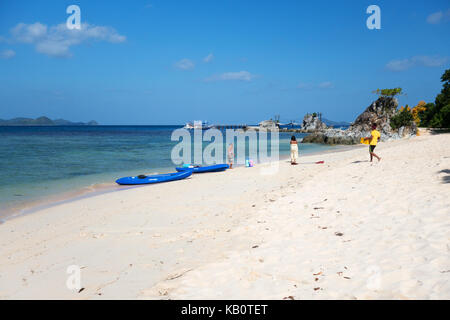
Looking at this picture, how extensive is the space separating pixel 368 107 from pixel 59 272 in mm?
45092

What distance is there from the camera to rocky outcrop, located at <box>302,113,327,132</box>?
89.0 m

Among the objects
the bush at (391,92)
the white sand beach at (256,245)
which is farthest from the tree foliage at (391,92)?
the white sand beach at (256,245)

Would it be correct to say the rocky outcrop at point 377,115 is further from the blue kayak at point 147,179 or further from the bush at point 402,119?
the blue kayak at point 147,179

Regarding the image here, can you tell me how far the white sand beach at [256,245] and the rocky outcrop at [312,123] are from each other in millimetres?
82933

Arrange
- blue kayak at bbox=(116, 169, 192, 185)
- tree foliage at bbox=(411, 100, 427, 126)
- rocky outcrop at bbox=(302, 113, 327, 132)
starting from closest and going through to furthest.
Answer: blue kayak at bbox=(116, 169, 192, 185), tree foliage at bbox=(411, 100, 427, 126), rocky outcrop at bbox=(302, 113, 327, 132)

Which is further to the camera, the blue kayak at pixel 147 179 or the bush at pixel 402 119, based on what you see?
the bush at pixel 402 119

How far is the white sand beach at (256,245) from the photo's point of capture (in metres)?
3.71

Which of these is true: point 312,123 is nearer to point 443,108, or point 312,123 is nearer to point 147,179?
point 443,108

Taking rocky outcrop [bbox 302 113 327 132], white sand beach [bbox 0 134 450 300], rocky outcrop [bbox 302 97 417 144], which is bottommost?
white sand beach [bbox 0 134 450 300]

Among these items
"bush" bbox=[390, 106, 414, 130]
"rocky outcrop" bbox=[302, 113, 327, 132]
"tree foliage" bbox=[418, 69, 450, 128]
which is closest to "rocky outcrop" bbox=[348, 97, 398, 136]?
"bush" bbox=[390, 106, 414, 130]

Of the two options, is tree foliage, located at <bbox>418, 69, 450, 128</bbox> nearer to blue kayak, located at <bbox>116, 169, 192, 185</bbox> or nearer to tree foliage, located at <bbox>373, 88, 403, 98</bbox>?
tree foliage, located at <bbox>373, 88, 403, 98</bbox>

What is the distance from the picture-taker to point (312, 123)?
298 feet

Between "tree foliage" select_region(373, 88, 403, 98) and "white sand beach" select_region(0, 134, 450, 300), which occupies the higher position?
"tree foliage" select_region(373, 88, 403, 98)

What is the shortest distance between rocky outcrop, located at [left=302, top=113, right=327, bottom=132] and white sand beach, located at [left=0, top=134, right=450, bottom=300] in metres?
82.9
